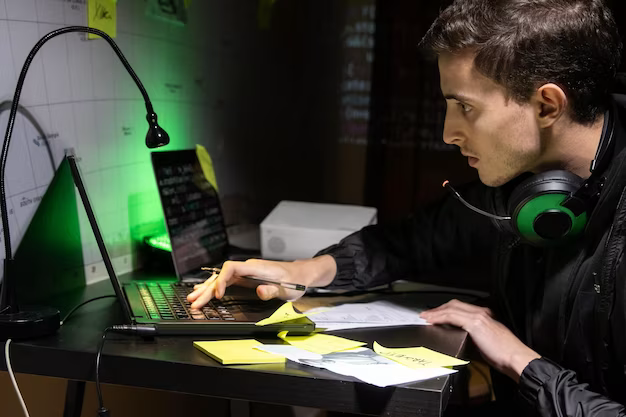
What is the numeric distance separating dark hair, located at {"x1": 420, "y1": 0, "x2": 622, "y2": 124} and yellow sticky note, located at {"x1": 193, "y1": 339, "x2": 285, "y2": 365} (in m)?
0.58

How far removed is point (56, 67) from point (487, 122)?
0.77 metres

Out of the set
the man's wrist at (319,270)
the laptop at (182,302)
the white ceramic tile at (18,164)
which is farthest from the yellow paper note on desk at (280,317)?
the white ceramic tile at (18,164)

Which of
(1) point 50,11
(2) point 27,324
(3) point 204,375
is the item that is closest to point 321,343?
(3) point 204,375

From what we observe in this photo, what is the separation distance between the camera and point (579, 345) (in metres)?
1.17

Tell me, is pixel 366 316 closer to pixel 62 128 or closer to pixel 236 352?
pixel 236 352

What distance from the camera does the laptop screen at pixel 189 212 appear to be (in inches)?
58.6

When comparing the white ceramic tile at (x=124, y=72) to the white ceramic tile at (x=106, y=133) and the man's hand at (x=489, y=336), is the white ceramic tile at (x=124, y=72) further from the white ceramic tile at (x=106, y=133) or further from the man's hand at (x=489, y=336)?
A: the man's hand at (x=489, y=336)

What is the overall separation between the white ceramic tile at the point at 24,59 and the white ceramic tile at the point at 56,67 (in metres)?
0.01

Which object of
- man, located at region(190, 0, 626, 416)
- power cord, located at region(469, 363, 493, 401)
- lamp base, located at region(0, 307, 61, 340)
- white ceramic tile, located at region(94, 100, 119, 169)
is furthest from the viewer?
power cord, located at region(469, 363, 493, 401)

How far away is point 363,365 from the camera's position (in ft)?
3.14

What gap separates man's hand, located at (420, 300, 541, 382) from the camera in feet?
3.84

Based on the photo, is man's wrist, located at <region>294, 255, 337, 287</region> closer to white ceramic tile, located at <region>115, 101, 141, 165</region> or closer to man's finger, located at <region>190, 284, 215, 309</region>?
man's finger, located at <region>190, 284, 215, 309</region>

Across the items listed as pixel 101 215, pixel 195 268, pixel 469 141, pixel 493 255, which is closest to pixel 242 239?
pixel 195 268

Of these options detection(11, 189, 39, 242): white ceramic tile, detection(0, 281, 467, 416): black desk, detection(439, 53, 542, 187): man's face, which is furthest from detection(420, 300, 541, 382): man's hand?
detection(11, 189, 39, 242): white ceramic tile
